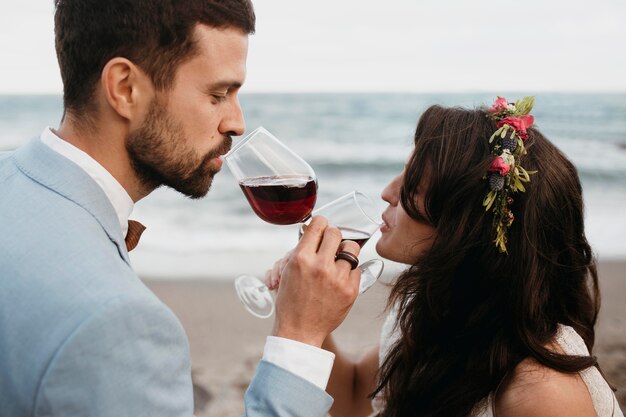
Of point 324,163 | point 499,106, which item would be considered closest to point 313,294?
point 499,106

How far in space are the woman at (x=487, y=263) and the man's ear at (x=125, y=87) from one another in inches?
50.9

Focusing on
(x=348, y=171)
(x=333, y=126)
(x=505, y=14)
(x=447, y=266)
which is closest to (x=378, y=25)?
(x=505, y=14)

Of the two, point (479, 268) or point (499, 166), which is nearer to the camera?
point (499, 166)

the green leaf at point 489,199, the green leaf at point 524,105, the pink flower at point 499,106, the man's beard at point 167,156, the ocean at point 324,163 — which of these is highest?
the green leaf at point 524,105

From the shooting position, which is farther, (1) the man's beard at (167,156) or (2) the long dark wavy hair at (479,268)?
(2) the long dark wavy hair at (479,268)

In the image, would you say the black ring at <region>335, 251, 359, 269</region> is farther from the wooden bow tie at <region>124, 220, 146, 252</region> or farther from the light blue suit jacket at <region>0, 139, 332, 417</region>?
the wooden bow tie at <region>124, 220, 146, 252</region>

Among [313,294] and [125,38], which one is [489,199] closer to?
[313,294]

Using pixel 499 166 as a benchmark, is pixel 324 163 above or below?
below

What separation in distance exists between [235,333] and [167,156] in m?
4.62

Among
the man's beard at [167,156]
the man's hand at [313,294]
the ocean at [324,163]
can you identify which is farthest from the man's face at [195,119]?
the ocean at [324,163]

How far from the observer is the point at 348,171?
17312mm

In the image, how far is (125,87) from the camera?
7.25 feet

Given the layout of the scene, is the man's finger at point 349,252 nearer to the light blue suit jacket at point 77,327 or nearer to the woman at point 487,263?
the light blue suit jacket at point 77,327

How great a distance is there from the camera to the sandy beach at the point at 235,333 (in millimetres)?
5485
